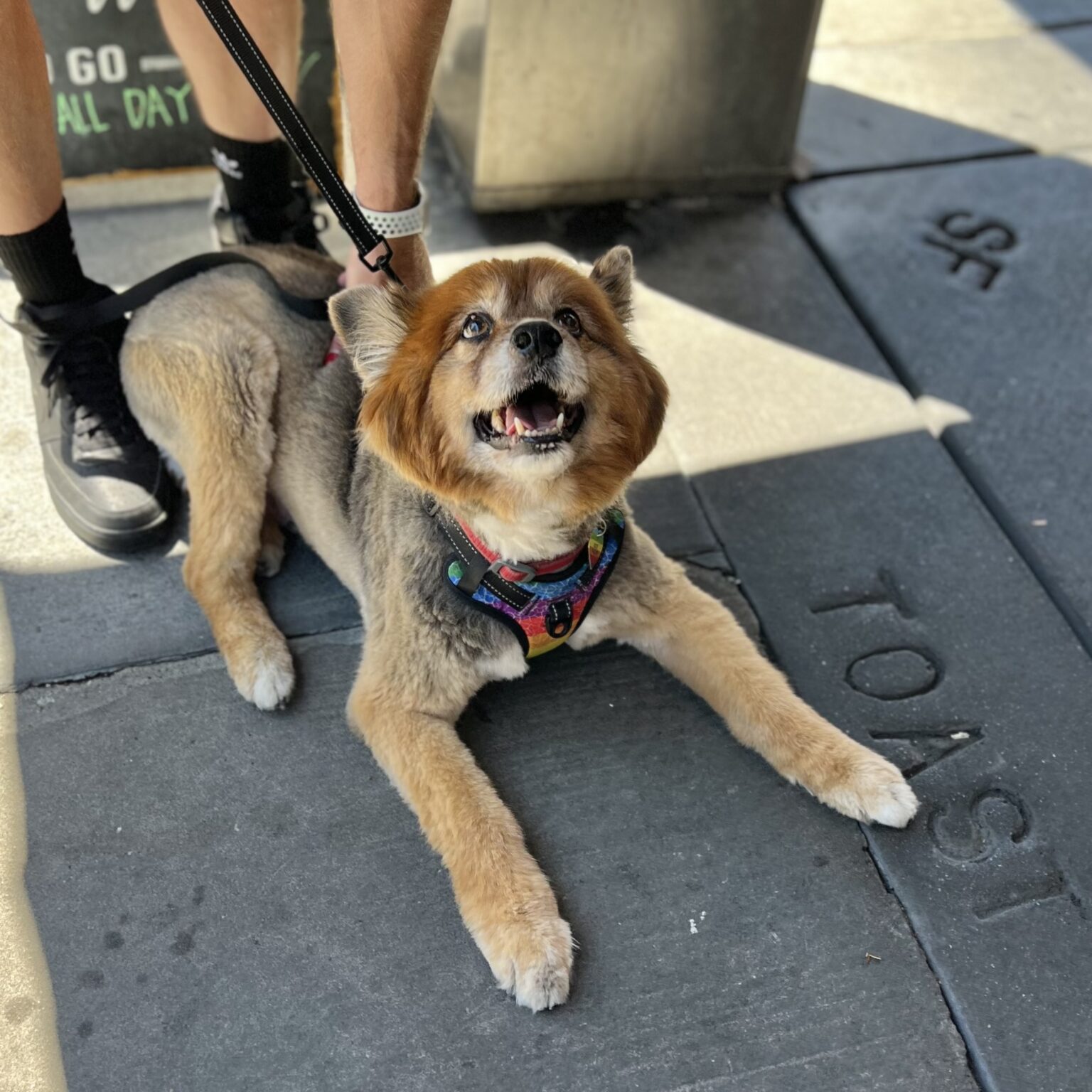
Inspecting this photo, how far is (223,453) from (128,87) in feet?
7.16

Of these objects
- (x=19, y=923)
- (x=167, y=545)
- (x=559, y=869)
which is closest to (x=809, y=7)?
(x=167, y=545)

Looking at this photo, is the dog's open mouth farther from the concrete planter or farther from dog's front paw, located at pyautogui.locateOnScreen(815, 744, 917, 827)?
the concrete planter

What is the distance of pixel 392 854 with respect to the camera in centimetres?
295

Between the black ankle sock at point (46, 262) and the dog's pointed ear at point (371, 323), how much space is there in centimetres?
129

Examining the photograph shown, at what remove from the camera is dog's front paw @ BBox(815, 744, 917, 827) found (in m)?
2.95

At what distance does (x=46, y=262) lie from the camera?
3441mm

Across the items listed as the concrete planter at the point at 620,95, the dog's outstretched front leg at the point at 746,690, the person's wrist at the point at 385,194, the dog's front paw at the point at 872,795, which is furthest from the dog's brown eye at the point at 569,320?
the concrete planter at the point at 620,95

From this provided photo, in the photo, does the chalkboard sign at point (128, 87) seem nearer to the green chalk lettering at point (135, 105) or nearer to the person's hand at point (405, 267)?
the green chalk lettering at point (135, 105)

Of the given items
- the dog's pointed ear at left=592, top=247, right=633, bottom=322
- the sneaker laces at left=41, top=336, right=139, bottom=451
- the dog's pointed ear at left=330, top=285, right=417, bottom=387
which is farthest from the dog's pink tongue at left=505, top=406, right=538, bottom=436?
the sneaker laces at left=41, top=336, right=139, bottom=451

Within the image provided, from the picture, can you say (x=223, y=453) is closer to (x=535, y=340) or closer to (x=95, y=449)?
(x=95, y=449)

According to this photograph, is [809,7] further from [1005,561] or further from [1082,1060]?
[1082,1060]

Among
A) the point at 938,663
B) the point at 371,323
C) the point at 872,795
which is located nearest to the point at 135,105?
the point at 371,323

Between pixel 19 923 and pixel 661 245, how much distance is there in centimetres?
361

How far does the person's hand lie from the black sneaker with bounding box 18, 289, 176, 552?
0.89 metres
